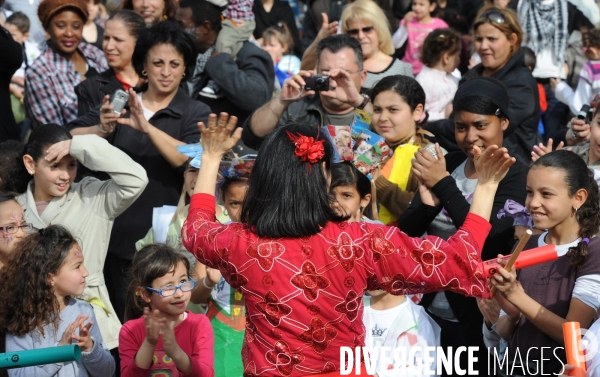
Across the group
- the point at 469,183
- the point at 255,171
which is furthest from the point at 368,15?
the point at 255,171

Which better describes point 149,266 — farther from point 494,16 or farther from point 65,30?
point 494,16

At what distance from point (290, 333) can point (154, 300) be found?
1296 mm

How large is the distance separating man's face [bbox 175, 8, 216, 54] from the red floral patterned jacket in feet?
12.0

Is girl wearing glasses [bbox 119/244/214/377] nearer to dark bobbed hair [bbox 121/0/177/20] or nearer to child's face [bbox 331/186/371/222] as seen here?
child's face [bbox 331/186/371/222]

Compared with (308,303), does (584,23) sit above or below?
above

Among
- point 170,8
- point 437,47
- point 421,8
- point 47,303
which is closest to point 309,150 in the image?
point 47,303

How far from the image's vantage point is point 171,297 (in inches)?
166

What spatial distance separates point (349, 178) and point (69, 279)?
154 cm

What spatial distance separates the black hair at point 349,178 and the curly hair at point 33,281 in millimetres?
1397

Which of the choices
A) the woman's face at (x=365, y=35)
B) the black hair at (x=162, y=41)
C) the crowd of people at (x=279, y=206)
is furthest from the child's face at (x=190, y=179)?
the woman's face at (x=365, y=35)

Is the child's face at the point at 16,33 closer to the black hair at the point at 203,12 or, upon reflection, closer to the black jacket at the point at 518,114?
the black hair at the point at 203,12

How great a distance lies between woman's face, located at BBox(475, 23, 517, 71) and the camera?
612 cm

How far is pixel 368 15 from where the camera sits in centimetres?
684

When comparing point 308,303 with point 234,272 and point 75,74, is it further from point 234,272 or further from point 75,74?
point 75,74
